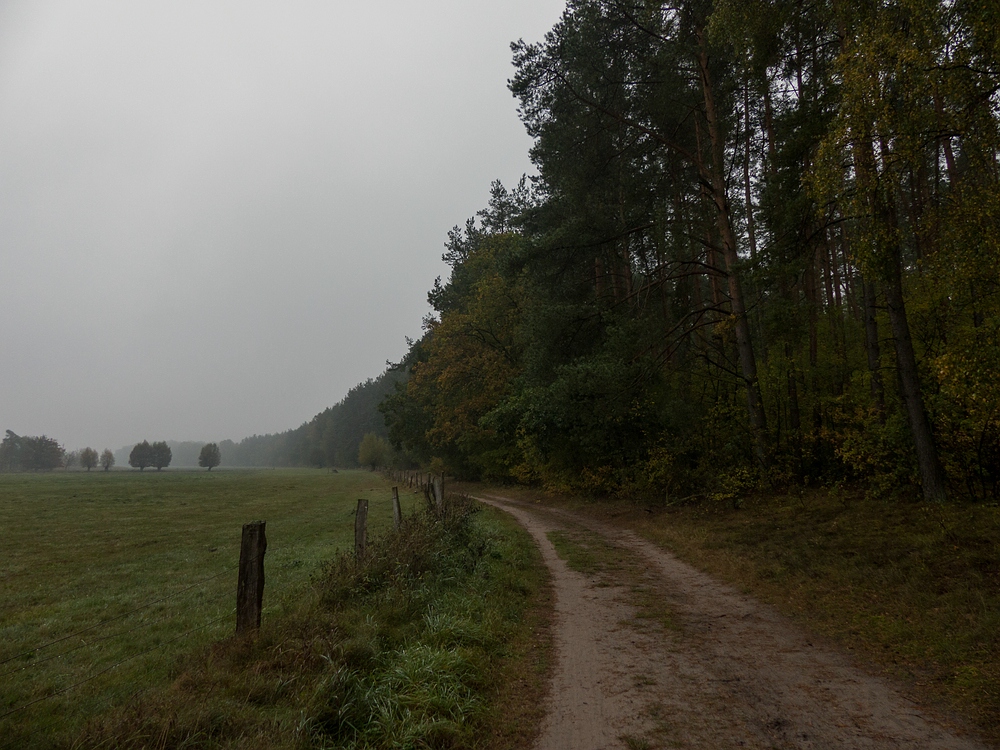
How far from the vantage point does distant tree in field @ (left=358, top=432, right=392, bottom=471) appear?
317 feet

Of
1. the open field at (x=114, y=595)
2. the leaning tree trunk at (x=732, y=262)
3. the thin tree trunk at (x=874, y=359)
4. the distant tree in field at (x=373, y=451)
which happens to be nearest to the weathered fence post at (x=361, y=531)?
the open field at (x=114, y=595)

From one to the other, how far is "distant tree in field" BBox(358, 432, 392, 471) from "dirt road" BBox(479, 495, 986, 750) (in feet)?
296

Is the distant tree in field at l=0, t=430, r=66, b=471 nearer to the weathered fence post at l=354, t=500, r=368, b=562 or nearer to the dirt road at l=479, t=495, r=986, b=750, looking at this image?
the weathered fence post at l=354, t=500, r=368, b=562

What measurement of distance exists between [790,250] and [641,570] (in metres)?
8.53

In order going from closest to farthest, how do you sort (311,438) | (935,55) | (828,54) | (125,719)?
(125,719) → (935,55) → (828,54) → (311,438)

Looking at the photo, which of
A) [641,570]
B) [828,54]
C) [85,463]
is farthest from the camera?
[85,463]

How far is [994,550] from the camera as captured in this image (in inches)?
297

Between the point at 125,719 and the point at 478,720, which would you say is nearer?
the point at 125,719

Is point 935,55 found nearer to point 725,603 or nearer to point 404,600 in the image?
point 725,603

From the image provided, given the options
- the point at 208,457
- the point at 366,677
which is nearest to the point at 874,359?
the point at 366,677

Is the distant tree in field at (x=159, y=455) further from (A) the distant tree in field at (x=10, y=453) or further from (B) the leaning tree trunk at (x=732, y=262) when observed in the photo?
(B) the leaning tree trunk at (x=732, y=262)

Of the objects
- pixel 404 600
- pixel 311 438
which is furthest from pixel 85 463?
pixel 404 600

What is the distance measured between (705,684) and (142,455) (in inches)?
7405

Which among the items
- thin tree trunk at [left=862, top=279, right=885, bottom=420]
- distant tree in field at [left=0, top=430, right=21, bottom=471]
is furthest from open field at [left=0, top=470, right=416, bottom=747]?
distant tree in field at [left=0, top=430, right=21, bottom=471]
